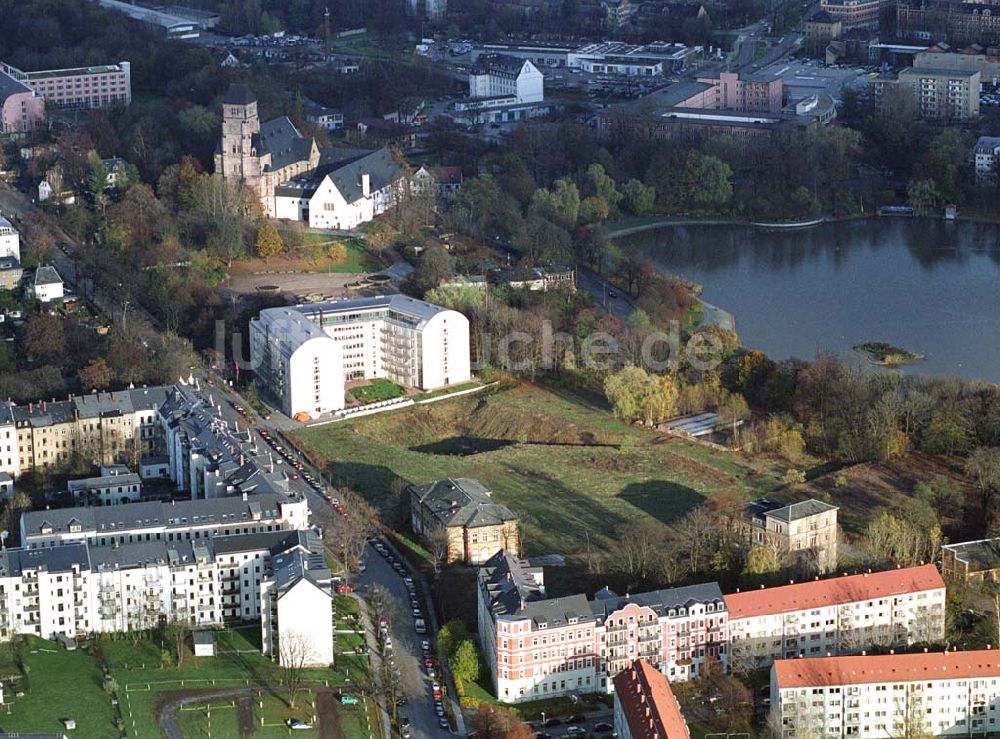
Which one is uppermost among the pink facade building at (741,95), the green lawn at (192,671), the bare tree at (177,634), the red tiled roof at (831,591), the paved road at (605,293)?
the pink facade building at (741,95)

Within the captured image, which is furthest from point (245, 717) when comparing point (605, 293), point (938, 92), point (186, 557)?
point (938, 92)

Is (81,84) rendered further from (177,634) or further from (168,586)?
(177,634)

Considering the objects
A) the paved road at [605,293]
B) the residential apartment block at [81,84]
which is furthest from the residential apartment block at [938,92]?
the residential apartment block at [81,84]

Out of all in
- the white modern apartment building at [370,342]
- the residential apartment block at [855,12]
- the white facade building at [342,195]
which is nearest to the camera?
the white modern apartment building at [370,342]

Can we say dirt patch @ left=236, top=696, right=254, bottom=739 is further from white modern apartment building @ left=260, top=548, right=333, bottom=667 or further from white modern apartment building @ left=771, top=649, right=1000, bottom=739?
white modern apartment building @ left=771, top=649, right=1000, bottom=739

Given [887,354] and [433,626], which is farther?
[887,354]

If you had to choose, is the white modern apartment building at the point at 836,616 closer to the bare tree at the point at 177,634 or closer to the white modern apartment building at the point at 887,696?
the white modern apartment building at the point at 887,696
